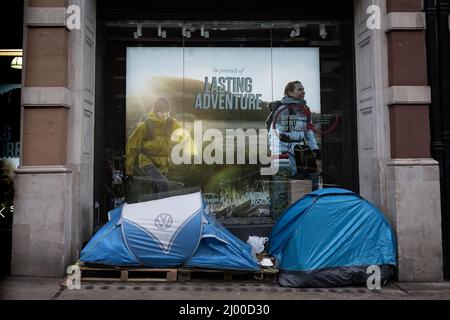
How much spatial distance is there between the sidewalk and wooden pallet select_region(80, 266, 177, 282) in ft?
0.27

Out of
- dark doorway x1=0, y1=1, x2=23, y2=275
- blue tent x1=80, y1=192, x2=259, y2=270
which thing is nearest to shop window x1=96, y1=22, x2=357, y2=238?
dark doorway x1=0, y1=1, x2=23, y2=275

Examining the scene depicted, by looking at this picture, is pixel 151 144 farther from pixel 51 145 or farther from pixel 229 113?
pixel 51 145

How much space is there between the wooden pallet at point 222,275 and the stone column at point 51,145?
225 cm

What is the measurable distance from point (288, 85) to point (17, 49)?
614 cm

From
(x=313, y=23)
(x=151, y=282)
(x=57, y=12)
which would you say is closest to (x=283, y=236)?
(x=151, y=282)

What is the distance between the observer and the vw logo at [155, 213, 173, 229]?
248 inches

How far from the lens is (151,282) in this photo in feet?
21.1

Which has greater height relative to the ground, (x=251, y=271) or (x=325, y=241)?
(x=325, y=241)

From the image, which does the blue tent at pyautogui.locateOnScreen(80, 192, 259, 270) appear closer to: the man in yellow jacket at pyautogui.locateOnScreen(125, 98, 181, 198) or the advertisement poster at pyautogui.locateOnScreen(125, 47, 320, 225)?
the advertisement poster at pyautogui.locateOnScreen(125, 47, 320, 225)

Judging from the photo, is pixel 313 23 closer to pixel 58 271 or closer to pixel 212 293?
pixel 212 293

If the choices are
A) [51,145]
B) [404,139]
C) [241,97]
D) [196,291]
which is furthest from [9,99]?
[404,139]

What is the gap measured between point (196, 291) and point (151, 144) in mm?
4085

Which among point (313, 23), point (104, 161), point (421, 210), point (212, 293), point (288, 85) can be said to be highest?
point (313, 23)

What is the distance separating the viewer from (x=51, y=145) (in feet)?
22.9
